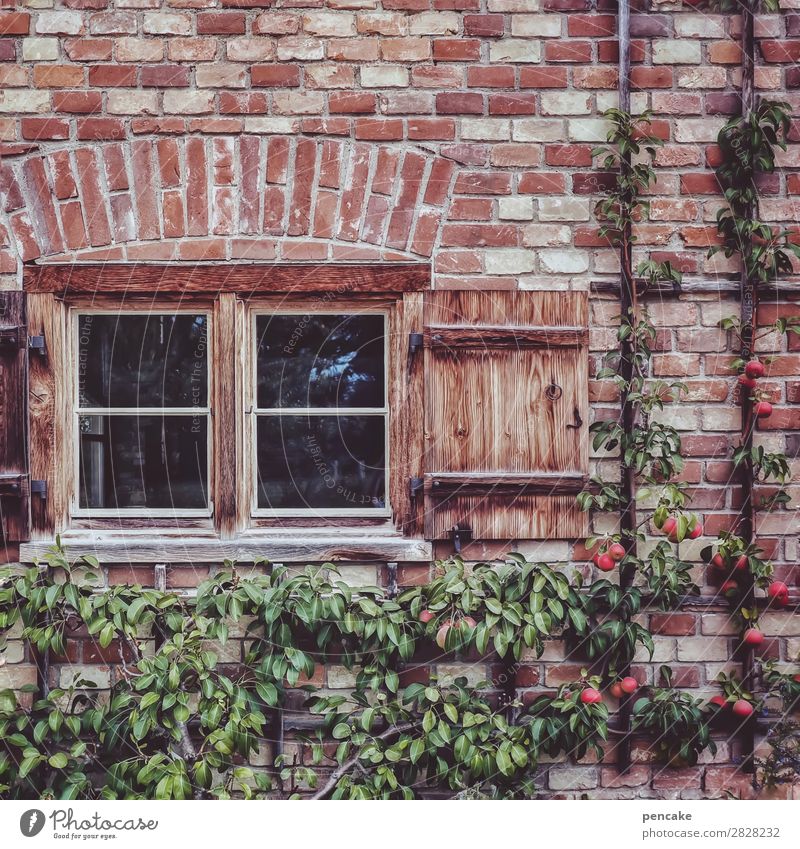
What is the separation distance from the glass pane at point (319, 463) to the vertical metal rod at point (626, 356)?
0.79 m

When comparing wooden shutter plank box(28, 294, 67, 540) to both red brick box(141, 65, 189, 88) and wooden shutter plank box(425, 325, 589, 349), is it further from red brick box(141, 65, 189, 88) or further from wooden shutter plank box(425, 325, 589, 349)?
wooden shutter plank box(425, 325, 589, 349)

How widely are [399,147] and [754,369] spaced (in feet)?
4.36

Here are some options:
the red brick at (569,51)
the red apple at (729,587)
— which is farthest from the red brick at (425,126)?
the red apple at (729,587)

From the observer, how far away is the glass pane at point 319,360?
2521mm

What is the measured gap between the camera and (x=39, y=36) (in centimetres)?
241

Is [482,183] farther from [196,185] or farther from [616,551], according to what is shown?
[616,551]

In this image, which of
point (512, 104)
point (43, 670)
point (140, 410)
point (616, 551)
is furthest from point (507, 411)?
point (43, 670)

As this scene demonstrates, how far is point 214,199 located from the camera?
2.40 meters

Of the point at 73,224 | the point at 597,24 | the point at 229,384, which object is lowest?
the point at 229,384

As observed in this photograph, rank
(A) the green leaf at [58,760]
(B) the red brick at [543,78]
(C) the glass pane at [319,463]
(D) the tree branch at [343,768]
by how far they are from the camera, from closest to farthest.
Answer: (A) the green leaf at [58,760], (D) the tree branch at [343,768], (B) the red brick at [543,78], (C) the glass pane at [319,463]

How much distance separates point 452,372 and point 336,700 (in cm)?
109

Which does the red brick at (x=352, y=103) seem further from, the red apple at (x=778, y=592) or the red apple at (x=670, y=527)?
the red apple at (x=778, y=592)

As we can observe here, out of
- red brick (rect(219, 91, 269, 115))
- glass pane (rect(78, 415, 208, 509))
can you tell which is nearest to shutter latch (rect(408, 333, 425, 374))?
glass pane (rect(78, 415, 208, 509))
